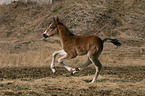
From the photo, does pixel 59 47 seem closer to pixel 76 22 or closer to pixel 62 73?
pixel 76 22

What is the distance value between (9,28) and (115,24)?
35.9 ft

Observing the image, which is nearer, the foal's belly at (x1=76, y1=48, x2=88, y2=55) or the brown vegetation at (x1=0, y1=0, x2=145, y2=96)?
the foal's belly at (x1=76, y1=48, x2=88, y2=55)

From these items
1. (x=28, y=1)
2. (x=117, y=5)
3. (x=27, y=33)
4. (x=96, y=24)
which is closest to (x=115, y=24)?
(x=96, y=24)

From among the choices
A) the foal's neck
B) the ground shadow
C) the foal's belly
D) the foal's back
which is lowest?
the ground shadow

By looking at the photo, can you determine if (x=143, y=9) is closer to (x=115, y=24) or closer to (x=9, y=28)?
(x=115, y=24)

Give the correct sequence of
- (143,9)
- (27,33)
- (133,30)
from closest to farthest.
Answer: (133,30), (27,33), (143,9)

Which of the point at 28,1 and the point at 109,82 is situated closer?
the point at 109,82

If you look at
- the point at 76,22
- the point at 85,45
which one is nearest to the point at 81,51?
the point at 85,45

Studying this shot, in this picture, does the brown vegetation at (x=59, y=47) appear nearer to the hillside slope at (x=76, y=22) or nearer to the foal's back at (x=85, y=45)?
the hillside slope at (x=76, y=22)

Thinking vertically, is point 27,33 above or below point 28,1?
below

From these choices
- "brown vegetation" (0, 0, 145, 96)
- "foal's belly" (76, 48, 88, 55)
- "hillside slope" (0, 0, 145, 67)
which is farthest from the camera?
"hillside slope" (0, 0, 145, 67)

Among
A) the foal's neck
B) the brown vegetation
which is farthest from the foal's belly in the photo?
the brown vegetation

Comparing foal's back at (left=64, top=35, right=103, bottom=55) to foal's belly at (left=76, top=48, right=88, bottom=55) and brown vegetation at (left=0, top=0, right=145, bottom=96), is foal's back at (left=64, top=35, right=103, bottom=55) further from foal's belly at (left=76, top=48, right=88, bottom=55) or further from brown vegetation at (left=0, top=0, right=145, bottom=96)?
brown vegetation at (left=0, top=0, right=145, bottom=96)

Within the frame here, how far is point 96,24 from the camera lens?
20234 millimetres
